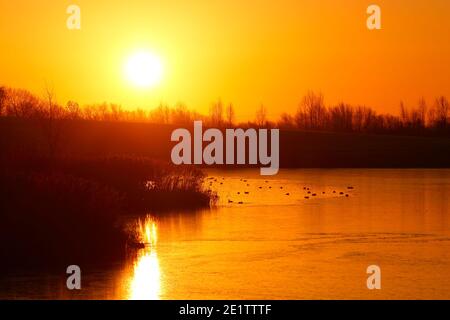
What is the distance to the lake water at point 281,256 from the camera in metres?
17.6

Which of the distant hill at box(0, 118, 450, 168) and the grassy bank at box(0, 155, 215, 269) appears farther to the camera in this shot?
the distant hill at box(0, 118, 450, 168)

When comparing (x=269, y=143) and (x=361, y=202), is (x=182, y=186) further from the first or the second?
(x=269, y=143)

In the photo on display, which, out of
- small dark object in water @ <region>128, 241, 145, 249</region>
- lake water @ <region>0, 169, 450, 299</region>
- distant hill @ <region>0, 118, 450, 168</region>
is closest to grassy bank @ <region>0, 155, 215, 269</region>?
→ small dark object in water @ <region>128, 241, 145, 249</region>

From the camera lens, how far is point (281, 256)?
72.0ft

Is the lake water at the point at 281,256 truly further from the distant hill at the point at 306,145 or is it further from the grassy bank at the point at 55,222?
the distant hill at the point at 306,145

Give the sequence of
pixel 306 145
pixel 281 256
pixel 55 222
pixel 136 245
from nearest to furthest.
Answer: pixel 55 222 → pixel 281 256 → pixel 136 245 → pixel 306 145

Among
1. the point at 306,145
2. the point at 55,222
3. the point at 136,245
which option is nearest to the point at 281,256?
the point at 136,245

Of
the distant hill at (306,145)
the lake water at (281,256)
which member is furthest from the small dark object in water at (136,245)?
the distant hill at (306,145)

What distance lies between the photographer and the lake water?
17.6 m

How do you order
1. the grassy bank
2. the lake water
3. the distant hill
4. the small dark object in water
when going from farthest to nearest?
the distant hill
the small dark object in water
the grassy bank
the lake water

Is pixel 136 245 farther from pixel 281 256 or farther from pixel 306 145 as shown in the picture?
pixel 306 145

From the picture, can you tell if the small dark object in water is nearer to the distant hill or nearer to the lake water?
the lake water

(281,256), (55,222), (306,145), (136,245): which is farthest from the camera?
(306,145)
